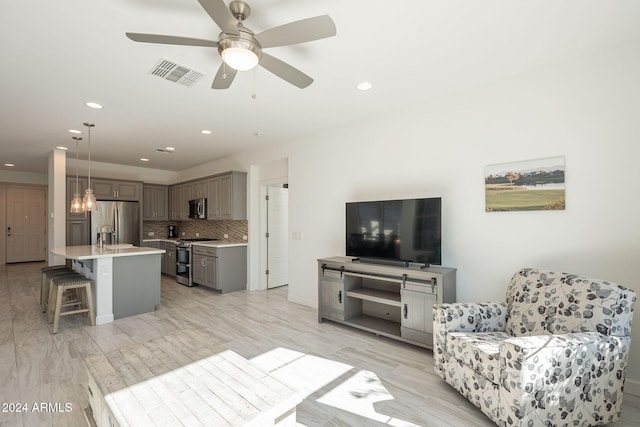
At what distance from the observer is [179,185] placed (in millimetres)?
7254

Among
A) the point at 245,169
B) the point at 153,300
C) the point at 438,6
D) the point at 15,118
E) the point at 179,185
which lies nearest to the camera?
the point at 438,6

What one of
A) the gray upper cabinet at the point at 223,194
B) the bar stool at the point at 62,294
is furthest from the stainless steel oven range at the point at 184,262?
the bar stool at the point at 62,294

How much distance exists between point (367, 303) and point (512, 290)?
1788mm

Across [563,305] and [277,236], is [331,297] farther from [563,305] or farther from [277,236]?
[277,236]

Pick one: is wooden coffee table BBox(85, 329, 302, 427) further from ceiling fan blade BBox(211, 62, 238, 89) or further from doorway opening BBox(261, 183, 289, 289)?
doorway opening BBox(261, 183, 289, 289)

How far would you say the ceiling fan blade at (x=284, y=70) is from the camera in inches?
76.1

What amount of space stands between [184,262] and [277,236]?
2.11 meters

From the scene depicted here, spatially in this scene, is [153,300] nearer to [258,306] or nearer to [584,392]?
[258,306]

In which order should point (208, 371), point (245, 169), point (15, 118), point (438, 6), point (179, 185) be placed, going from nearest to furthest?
point (208, 371), point (438, 6), point (15, 118), point (245, 169), point (179, 185)

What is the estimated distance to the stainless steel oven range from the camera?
6125 mm

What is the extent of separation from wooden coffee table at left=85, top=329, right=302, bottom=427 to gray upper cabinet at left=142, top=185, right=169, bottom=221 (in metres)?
6.04

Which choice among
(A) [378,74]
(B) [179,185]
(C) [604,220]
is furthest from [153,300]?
(C) [604,220]

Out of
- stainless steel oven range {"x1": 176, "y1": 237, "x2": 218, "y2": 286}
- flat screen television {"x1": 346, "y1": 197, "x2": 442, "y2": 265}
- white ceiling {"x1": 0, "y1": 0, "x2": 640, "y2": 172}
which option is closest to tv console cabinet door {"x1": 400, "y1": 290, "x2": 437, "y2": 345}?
flat screen television {"x1": 346, "y1": 197, "x2": 442, "y2": 265}

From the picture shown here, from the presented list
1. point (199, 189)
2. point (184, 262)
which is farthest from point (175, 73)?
point (184, 262)
